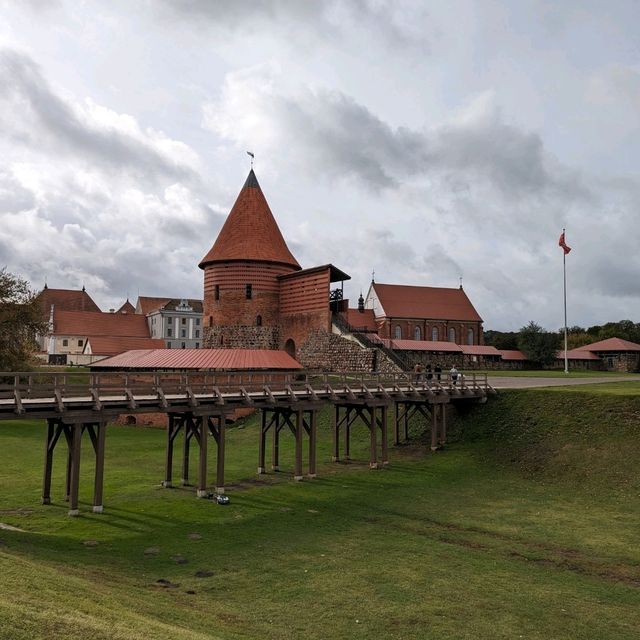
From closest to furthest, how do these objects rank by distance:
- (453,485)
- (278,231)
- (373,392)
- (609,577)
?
(609,577) < (453,485) < (373,392) < (278,231)

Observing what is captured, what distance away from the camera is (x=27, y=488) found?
1945cm

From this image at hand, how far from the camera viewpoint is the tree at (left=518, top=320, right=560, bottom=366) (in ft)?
205

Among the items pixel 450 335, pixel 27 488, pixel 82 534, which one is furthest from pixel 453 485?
pixel 450 335

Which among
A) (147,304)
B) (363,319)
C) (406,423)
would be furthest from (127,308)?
(406,423)

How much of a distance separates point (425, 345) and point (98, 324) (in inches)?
1398

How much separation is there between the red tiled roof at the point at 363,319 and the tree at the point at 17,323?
108 feet

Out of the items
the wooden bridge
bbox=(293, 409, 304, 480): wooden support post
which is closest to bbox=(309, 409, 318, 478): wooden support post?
the wooden bridge

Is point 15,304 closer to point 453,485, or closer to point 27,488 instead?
point 27,488

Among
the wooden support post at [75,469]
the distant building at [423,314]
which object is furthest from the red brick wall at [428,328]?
the wooden support post at [75,469]

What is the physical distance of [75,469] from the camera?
1595 centimetres

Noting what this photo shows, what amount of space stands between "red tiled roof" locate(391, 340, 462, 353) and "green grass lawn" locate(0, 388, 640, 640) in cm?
3343

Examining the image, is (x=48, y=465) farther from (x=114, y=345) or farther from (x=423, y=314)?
(x=423, y=314)

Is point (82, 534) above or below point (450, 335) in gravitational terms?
below

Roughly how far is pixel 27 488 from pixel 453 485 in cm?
1352
